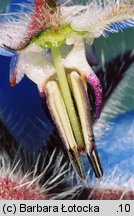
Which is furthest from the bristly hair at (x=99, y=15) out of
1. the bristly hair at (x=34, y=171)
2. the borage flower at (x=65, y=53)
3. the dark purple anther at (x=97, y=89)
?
the bristly hair at (x=34, y=171)

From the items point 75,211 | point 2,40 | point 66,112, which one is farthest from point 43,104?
point 75,211

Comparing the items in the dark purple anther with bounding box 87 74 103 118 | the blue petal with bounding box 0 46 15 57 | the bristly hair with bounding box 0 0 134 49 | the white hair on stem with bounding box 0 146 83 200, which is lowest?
the white hair on stem with bounding box 0 146 83 200

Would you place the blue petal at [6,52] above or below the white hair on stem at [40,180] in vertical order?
above

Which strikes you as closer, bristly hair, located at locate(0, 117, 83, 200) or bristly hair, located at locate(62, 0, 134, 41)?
bristly hair, located at locate(62, 0, 134, 41)

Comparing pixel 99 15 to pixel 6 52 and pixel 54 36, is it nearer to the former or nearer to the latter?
pixel 54 36

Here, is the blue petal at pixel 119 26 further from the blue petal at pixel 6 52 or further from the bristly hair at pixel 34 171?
the bristly hair at pixel 34 171

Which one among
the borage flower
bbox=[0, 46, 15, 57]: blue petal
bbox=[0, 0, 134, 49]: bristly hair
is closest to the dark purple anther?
the borage flower

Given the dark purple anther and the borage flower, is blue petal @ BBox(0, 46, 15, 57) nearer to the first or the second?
the borage flower

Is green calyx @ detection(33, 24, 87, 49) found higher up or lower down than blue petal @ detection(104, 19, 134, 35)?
higher up
